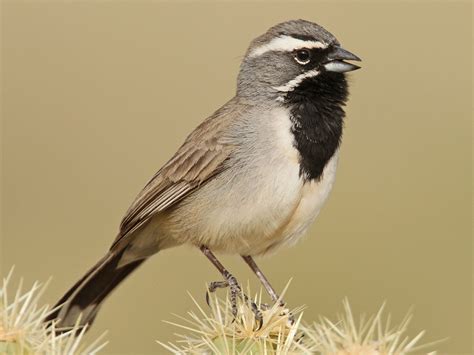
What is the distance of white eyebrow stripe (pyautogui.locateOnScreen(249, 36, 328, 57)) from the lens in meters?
5.90

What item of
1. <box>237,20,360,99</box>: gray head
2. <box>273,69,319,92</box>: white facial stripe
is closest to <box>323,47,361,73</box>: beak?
<box>237,20,360,99</box>: gray head

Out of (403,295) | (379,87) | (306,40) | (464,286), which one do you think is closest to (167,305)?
(403,295)

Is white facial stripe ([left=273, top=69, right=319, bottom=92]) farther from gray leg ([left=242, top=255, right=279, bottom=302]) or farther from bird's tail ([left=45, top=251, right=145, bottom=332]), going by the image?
bird's tail ([left=45, top=251, right=145, bottom=332])

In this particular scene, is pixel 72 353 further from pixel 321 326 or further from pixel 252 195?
pixel 252 195

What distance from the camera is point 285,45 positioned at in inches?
236

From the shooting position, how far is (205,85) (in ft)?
36.3

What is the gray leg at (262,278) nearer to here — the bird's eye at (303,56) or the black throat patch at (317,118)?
the black throat patch at (317,118)

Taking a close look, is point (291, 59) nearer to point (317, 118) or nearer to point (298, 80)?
point (298, 80)

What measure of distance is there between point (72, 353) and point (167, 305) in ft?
15.2

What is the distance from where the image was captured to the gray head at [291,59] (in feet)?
19.3

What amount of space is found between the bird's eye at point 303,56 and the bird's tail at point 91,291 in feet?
5.85

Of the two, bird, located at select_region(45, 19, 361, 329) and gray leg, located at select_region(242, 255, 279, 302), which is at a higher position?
bird, located at select_region(45, 19, 361, 329)

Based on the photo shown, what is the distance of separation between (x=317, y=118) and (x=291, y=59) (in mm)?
429

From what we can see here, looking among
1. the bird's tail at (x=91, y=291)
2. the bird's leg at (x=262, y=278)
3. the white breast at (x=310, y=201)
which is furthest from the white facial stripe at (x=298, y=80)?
the bird's tail at (x=91, y=291)
